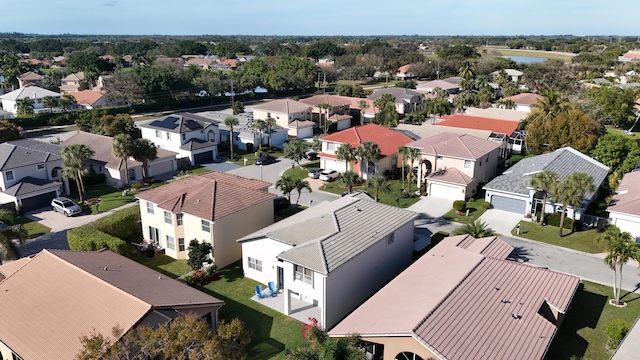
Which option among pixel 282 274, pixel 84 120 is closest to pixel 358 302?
pixel 282 274


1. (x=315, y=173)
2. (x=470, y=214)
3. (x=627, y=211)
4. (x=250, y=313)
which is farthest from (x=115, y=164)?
(x=627, y=211)

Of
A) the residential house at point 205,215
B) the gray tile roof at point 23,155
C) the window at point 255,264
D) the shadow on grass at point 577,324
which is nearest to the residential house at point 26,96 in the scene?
the gray tile roof at point 23,155

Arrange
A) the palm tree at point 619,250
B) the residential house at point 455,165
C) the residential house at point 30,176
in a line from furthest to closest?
the residential house at point 455,165, the residential house at point 30,176, the palm tree at point 619,250

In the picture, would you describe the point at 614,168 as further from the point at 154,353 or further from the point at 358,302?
the point at 154,353

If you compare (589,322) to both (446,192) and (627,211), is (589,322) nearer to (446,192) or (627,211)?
(627,211)

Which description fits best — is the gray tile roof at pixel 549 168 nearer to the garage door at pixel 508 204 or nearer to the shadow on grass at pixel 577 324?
the garage door at pixel 508 204
